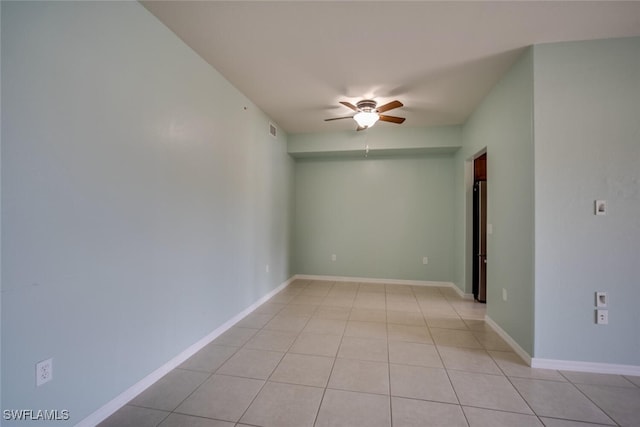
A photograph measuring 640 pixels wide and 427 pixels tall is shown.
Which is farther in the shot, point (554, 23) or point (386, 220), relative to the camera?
point (386, 220)

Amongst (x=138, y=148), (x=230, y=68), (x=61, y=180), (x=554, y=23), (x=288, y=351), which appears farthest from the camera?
(x=230, y=68)

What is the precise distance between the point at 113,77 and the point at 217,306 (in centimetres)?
220

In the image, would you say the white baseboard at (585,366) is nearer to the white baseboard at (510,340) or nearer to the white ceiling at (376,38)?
the white baseboard at (510,340)

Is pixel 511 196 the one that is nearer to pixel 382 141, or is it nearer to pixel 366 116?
pixel 366 116

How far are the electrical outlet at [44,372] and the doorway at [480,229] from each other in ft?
15.3

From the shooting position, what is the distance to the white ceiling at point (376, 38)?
1.92 metres

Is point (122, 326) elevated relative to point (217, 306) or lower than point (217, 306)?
elevated

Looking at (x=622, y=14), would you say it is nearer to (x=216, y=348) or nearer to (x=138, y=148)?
(x=138, y=148)

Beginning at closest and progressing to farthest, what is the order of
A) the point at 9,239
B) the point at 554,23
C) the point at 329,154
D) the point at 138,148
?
the point at 9,239, the point at 138,148, the point at 554,23, the point at 329,154

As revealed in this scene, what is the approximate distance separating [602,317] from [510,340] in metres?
0.76

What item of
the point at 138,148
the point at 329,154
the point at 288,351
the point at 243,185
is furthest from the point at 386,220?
the point at 138,148

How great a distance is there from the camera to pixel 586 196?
225 cm

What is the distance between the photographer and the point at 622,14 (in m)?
1.94

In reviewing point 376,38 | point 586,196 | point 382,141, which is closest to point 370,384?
point 586,196
